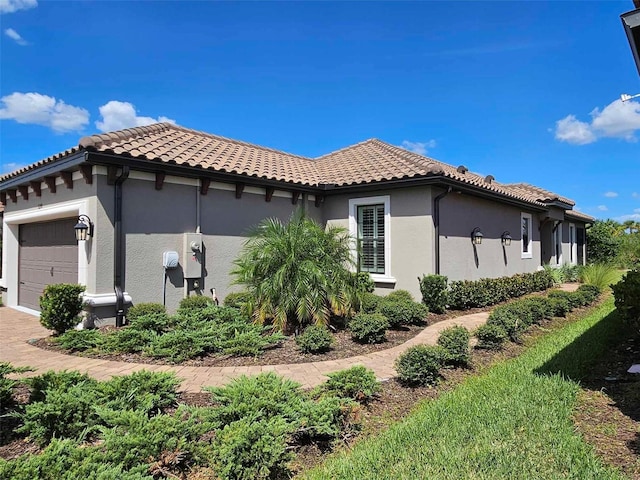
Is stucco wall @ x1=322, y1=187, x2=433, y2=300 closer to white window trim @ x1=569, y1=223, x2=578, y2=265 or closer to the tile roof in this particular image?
the tile roof

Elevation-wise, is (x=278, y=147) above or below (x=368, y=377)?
Answer: above

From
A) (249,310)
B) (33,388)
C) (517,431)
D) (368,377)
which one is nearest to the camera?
(517,431)

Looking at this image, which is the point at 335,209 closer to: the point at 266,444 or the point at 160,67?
the point at 160,67

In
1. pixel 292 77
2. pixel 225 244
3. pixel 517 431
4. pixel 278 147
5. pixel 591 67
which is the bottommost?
pixel 517 431

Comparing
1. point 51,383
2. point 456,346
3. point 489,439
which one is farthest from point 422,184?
point 51,383

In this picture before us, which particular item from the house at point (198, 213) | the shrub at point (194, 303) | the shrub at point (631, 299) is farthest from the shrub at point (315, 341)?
the shrub at point (631, 299)

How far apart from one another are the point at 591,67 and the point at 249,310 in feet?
38.5

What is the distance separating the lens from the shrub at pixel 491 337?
252 inches

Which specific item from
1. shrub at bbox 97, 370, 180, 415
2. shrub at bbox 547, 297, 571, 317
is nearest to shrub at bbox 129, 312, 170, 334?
shrub at bbox 97, 370, 180, 415

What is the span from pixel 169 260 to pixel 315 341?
4.15 m

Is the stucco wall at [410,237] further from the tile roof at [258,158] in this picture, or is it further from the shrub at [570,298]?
the shrub at [570,298]

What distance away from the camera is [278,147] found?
1538 cm

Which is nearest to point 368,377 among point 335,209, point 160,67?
point 335,209

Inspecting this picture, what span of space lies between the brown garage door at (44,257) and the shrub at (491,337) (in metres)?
8.81
